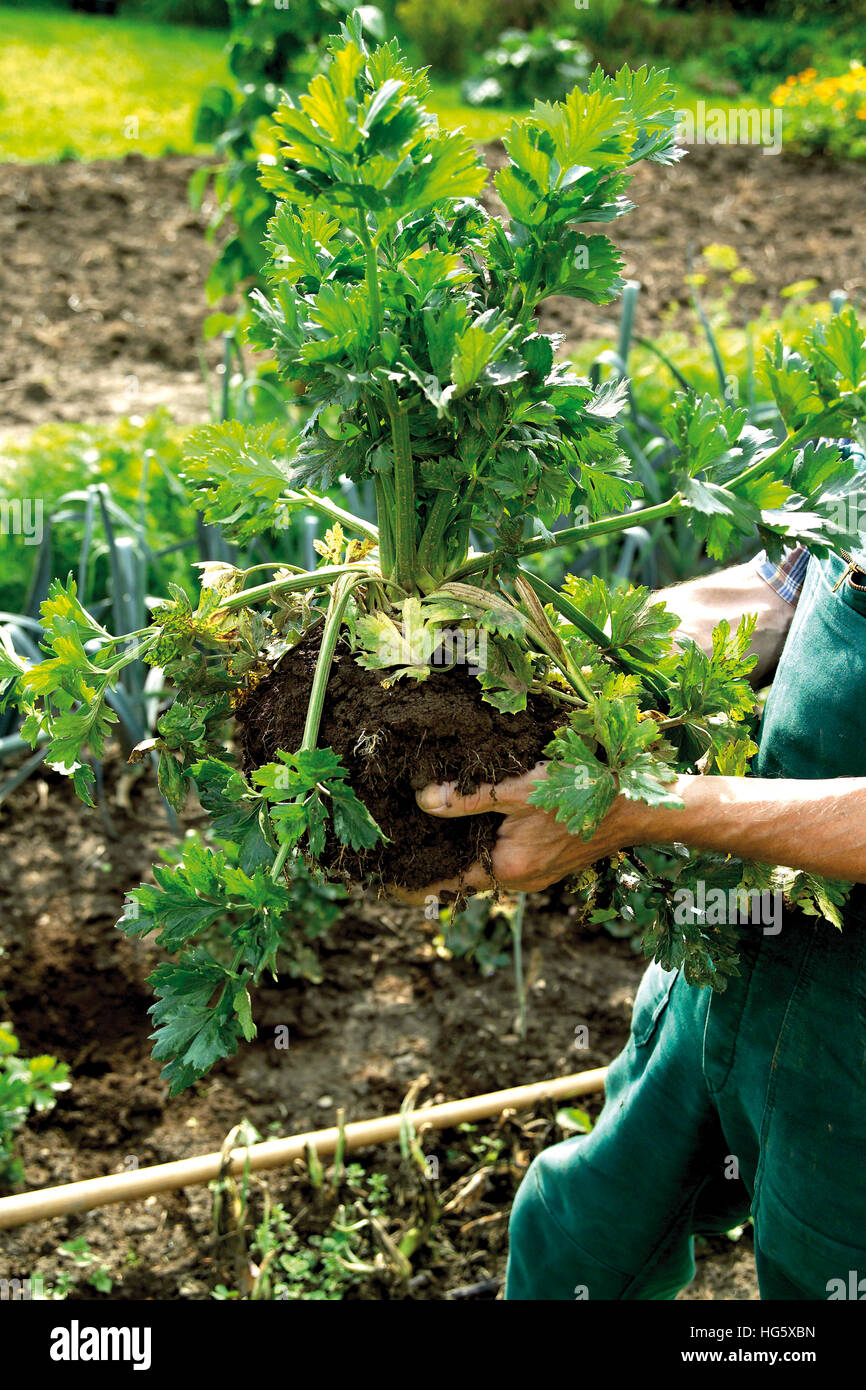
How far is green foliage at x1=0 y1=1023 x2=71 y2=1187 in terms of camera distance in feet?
7.92

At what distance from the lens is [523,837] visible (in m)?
1.40

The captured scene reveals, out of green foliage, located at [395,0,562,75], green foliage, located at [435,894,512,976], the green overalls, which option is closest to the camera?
the green overalls

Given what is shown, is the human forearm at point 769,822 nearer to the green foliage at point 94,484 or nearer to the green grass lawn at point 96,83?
the green foliage at point 94,484

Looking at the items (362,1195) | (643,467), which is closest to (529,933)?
(362,1195)

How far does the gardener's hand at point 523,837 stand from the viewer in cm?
135

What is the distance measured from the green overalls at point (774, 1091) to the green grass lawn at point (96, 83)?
20.2ft

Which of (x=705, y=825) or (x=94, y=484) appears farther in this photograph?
(x=94, y=484)

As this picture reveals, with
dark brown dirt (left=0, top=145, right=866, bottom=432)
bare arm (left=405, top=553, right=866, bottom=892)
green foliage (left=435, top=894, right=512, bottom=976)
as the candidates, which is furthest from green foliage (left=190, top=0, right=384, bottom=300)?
bare arm (left=405, top=553, right=866, bottom=892)

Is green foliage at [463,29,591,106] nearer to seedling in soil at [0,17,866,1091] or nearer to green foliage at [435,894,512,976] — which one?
green foliage at [435,894,512,976]

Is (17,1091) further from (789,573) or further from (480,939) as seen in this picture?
(789,573)

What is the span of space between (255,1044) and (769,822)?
181cm

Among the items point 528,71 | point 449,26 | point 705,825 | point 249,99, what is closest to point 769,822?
point 705,825

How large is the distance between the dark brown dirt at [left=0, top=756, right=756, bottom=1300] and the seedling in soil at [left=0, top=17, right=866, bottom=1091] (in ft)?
4.49
